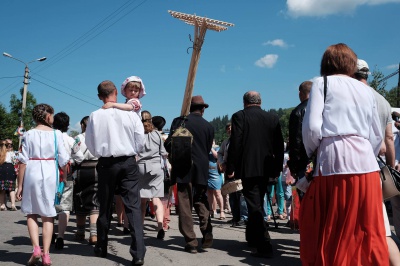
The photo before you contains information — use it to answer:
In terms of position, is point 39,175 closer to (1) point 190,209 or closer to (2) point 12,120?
(1) point 190,209

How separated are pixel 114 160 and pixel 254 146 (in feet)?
6.10

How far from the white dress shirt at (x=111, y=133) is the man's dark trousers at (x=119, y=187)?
0.36 ft

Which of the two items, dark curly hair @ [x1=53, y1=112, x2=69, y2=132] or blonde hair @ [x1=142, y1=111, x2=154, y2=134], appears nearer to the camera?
dark curly hair @ [x1=53, y1=112, x2=69, y2=132]

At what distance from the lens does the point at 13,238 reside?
6766 millimetres

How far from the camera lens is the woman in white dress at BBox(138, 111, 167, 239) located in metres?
6.99

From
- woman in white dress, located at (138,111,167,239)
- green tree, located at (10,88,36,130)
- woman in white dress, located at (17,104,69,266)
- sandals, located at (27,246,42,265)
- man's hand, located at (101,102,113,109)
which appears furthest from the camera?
green tree, located at (10,88,36,130)

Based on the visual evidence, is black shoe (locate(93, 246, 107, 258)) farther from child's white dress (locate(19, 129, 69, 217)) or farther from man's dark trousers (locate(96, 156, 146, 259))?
child's white dress (locate(19, 129, 69, 217))

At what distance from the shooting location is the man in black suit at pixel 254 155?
5.43 meters

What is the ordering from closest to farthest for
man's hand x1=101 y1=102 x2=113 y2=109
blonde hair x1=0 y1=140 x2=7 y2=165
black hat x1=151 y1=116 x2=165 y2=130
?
1. man's hand x1=101 y1=102 x2=113 y2=109
2. black hat x1=151 y1=116 x2=165 y2=130
3. blonde hair x1=0 y1=140 x2=7 y2=165

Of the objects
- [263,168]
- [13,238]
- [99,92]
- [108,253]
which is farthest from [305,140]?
[13,238]

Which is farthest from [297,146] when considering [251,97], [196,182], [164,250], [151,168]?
[151,168]

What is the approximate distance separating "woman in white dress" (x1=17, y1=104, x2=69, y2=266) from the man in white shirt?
0.47 metres

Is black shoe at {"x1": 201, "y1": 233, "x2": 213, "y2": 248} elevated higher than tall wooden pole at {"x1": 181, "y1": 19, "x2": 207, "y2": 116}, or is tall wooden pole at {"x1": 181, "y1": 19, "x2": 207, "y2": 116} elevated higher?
tall wooden pole at {"x1": 181, "y1": 19, "x2": 207, "y2": 116}

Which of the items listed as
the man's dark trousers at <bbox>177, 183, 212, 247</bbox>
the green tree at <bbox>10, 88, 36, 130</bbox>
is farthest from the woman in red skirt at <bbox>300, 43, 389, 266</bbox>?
the green tree at <bbox>10, 88, 36, 130</bbox>
